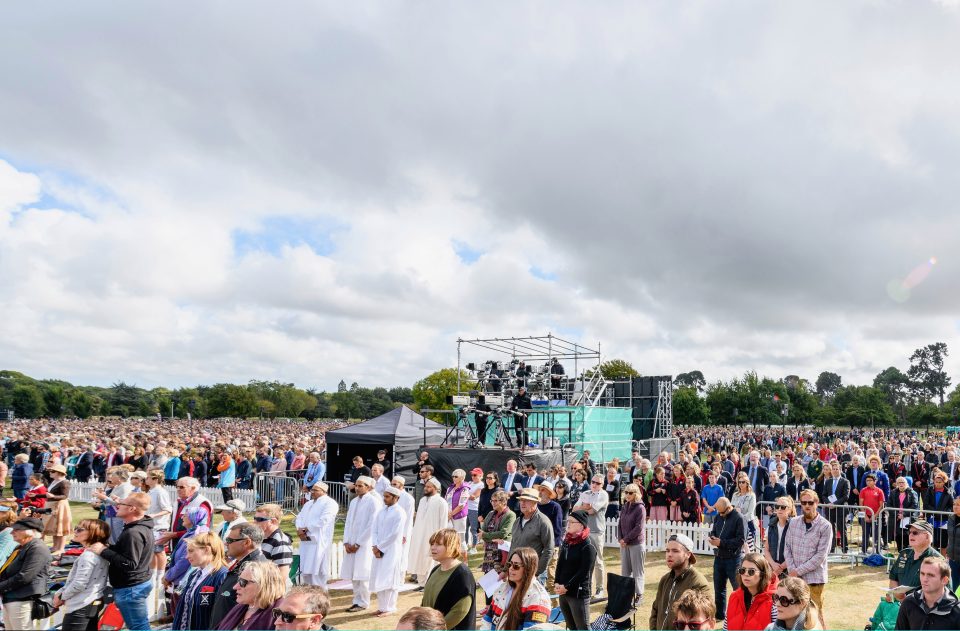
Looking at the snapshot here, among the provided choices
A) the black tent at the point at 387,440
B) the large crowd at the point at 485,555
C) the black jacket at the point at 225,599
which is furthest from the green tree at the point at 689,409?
the black jacket at the point at 225,599

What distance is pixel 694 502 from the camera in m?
12.0

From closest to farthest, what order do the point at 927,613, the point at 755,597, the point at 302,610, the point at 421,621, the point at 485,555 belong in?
the point at 421,621 → the point at 302,610 → the point at 927,613 → the point at 755,597 → the point at 485,555

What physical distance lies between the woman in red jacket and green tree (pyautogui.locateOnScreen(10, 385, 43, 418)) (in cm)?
9756

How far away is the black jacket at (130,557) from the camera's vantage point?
5.62 meters

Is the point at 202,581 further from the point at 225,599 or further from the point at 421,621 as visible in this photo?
the point at 421,621

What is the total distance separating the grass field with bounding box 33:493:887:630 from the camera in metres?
7.87

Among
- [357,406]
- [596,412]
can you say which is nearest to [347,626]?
[596,412]

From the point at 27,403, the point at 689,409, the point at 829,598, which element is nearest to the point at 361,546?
the point at 829,598

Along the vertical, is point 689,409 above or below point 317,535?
above

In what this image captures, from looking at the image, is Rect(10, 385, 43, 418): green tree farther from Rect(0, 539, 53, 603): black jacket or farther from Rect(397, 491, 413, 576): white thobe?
Rect(0, 539, 53, 603): black jacket

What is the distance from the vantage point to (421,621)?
3.37 meters

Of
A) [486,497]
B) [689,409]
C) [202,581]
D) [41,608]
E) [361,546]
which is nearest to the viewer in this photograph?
[202,581]

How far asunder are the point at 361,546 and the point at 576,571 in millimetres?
3653

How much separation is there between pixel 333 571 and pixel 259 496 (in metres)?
8.31
